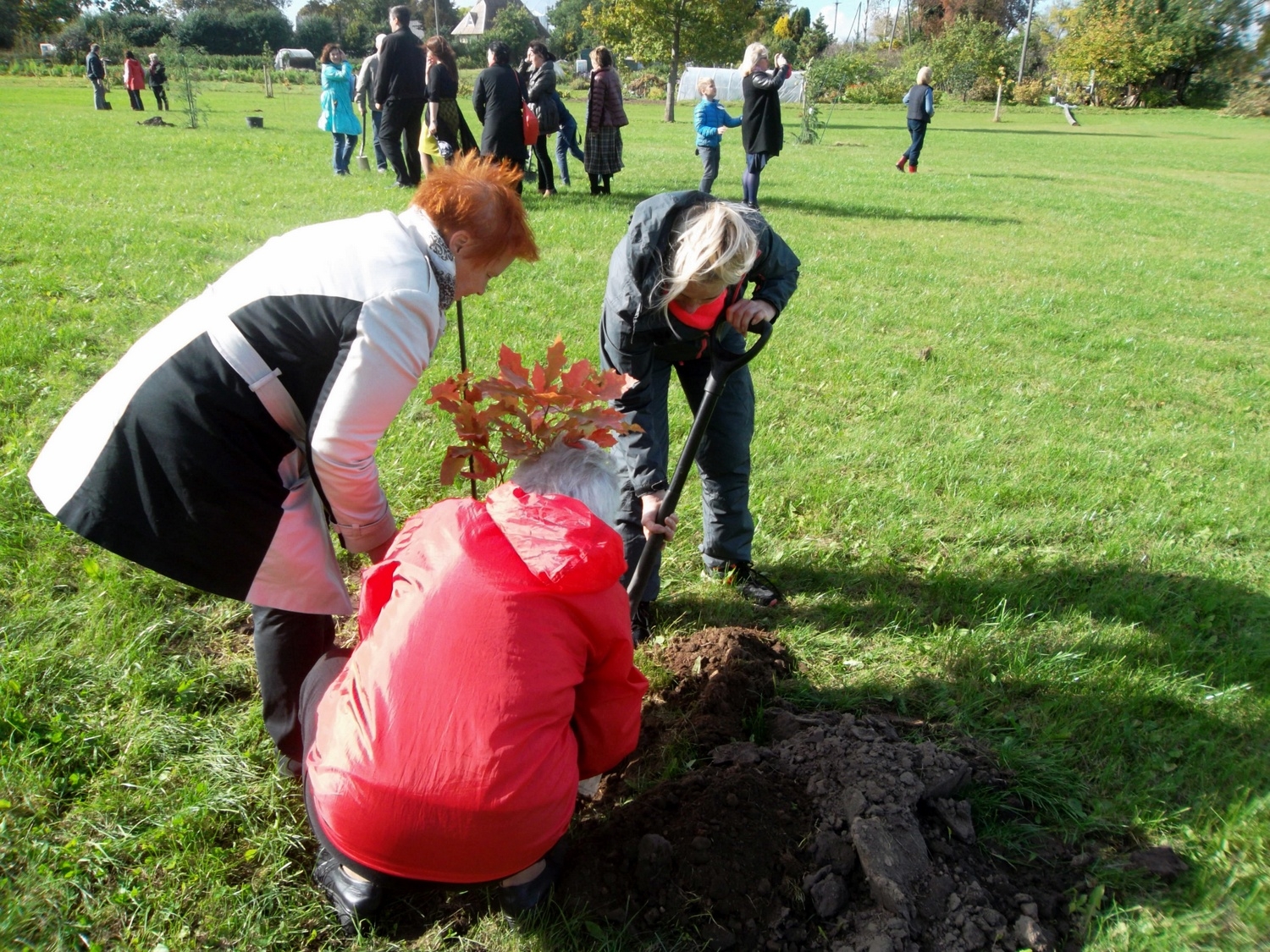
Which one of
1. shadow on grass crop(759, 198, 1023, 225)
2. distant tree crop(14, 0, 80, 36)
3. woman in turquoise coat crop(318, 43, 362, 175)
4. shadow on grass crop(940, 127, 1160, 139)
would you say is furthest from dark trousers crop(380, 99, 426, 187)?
distant tree crop(14, 0, 80, 36)

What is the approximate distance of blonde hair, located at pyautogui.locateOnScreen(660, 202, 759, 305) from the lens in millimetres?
2512

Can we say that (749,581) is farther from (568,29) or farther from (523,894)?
(568,29)

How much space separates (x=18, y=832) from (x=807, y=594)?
2669mm

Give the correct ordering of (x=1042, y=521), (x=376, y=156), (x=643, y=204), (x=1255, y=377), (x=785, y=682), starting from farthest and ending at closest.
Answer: (x=376, y=156), (x=1255, y=377), (x=1042, y=521), (x=785, y=682), (x=643, y=204)

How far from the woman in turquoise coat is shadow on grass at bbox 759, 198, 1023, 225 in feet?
18.3

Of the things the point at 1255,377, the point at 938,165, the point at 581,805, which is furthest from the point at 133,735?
the point at 938,165

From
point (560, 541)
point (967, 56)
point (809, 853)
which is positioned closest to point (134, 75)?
point (560, 541)

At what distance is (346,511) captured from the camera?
2160mm

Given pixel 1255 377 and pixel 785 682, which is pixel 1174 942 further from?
pixel 1255 377

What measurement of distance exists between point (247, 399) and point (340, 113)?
1132cm

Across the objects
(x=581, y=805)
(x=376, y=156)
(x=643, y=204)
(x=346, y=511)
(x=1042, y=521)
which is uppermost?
(x=376, y=156)

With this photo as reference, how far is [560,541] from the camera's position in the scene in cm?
172

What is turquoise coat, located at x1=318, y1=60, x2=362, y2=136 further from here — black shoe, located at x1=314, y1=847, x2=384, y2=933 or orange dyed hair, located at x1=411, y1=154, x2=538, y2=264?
black shoe, located at x1=314, y1=847, x2=384, y2=933

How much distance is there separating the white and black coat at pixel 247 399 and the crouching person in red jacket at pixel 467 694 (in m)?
0.35
